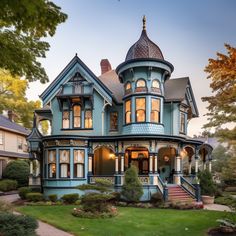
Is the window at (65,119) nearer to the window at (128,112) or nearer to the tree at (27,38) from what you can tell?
the window at (128,112)

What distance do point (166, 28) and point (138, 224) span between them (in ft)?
47.9

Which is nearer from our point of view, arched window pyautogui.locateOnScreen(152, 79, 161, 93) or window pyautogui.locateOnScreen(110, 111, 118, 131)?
arched window pyautogui.locateOnScreen(152, 79, 161, 93)

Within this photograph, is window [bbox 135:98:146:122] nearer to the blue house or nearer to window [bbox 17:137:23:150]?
the blue house

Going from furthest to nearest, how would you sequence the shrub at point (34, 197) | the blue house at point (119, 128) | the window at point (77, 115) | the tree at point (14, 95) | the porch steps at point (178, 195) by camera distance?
the tree at point (14, 95) → the window at point (77, 115) → the blue house at point (119, 128) → the porch steps at point (178, 195) → the shrub at point (34, 197)

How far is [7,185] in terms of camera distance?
86.4 ft

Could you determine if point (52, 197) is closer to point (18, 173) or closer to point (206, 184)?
point (206, 184)

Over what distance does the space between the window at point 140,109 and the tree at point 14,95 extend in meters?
23.0

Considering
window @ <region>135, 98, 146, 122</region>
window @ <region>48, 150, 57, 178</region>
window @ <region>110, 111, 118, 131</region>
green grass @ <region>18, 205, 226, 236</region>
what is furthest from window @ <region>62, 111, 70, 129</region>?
green grass @ <region>18, 205, 226, 236</region>

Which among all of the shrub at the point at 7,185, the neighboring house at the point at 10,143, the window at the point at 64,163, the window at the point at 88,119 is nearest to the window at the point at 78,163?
the window at the point at 64,163

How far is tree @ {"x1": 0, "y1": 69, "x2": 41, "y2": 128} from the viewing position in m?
39.2

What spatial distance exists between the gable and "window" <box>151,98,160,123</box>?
351 centimetres

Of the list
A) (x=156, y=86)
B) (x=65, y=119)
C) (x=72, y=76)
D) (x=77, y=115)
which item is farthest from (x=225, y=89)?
(x=65, y=119)

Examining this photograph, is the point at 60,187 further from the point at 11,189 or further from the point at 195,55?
the point at 195,55

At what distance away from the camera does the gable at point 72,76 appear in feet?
73.6
